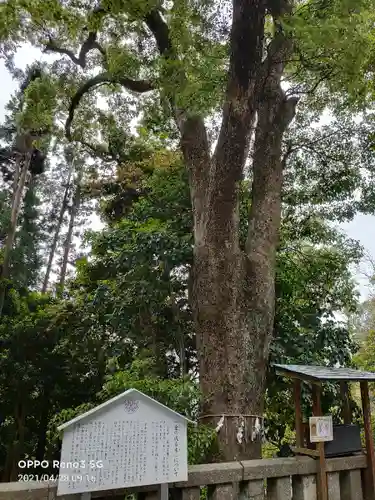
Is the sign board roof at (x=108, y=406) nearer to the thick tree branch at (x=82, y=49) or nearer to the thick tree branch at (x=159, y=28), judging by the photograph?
the thick tree branch at (x=159, y=28)

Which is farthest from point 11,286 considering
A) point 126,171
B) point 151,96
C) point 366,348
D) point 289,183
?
point 366,348

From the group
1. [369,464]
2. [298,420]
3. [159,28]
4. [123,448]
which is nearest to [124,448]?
[123,448]

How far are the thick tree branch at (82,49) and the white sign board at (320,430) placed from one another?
7.07 metres

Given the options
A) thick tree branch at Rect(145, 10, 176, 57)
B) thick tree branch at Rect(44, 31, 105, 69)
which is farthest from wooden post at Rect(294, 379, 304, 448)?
thick tree branch at Rect(44, 31, 105, 69)

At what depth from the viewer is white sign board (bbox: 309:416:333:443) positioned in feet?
10.5

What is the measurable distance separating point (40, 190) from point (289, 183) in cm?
1512

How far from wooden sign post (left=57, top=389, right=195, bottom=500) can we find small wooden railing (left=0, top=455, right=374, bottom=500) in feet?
0.53

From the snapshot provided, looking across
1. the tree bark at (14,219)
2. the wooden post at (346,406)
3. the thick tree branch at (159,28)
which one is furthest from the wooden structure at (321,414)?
the tree bark at (14,219)

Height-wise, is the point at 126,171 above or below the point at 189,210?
above

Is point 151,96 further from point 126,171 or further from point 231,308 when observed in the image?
point 231,308

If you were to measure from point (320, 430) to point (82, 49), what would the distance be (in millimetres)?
7356

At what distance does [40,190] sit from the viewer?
1966 centimetres

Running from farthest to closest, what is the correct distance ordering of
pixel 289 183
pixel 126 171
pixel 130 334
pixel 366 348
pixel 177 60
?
pixel 126 171, pixel 366 348, pixel 289 183, pixel 130 334, pixel 177 60

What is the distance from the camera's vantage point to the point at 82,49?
7.61 meters
